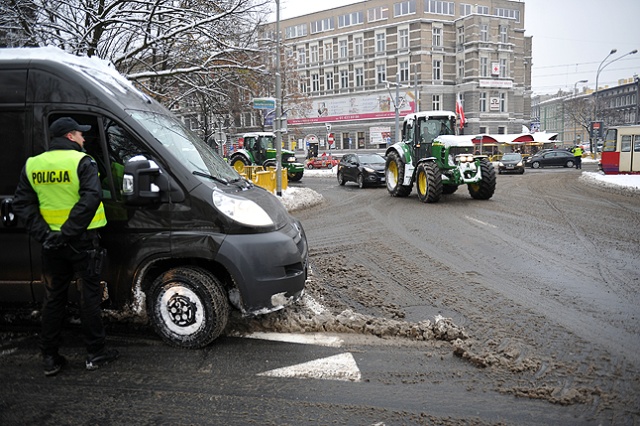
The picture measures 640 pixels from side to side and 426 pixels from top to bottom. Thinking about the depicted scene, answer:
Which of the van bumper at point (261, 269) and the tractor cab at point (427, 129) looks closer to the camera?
the van bumper at point (261, 269)

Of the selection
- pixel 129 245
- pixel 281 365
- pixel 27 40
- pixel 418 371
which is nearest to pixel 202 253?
pixel 129 245

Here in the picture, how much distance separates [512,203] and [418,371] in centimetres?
1161

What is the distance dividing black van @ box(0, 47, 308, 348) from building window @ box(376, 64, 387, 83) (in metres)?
62.3

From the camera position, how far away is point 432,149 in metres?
15.1

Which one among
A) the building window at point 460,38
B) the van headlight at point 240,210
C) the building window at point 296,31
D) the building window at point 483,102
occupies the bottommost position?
the van headlight at point 240,210

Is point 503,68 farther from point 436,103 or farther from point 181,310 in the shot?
point 181,310

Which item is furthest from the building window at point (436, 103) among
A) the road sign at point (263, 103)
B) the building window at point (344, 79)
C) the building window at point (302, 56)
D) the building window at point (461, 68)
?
the road sign at point (263, 103)

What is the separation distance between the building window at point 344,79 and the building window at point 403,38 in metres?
8.09

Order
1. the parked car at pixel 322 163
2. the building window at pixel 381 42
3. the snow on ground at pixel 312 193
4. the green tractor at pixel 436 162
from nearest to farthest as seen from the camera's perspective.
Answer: the green tractor at pixel 436 162 → the snow on ground at pixel 312 193 → the parked car at pixel 322 163 → the building window at pixel 381 42

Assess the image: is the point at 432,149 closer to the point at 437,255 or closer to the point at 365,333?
the point at 437,255

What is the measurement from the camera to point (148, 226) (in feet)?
13.2

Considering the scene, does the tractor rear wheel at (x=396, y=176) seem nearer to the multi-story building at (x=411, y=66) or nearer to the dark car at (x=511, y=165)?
the dark car at (x=511, y=165)

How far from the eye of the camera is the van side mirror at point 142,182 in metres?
3.82

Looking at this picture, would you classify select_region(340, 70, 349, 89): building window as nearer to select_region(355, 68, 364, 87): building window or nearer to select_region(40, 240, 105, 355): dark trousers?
select_region(355, 68, 364, 87): building window
